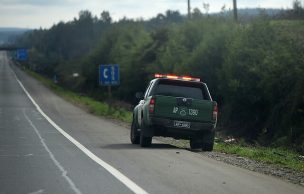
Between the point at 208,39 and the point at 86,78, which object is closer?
the point at 208,39

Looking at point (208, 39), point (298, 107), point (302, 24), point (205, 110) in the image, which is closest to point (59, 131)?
point (205, 110)

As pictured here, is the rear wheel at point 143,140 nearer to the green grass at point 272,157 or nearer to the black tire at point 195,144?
the black tire at point 195,144

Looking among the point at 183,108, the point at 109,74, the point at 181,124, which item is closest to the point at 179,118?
the point at 181,124

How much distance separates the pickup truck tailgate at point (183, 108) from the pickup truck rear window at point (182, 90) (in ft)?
2.90

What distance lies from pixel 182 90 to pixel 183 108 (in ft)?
3.35

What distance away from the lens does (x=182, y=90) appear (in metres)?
19.3

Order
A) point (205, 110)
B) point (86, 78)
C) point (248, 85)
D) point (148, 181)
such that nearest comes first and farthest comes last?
1. point (148, 181)
2. point (205, 110)
3. point (248, 85)
4. point (86, 78)

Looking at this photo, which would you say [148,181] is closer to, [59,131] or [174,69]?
[59,131]

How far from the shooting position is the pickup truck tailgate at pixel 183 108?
60.1 ft

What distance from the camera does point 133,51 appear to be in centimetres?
6938

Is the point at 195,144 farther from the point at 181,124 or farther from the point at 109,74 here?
the point at 109,74

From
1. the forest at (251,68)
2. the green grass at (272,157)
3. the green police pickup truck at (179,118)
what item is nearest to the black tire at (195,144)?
the green grass at (272,157)

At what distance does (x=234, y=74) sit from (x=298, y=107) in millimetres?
7484

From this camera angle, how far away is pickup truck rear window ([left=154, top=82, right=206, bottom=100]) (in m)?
19.3
